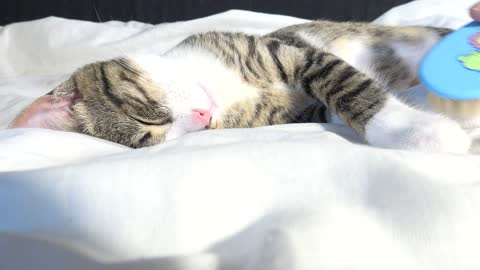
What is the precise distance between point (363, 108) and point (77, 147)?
Result: 561 mm

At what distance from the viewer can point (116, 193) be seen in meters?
0.51

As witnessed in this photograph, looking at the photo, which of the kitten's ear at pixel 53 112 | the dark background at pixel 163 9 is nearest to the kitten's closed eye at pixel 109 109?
the kitten's ear at pixel 53 112

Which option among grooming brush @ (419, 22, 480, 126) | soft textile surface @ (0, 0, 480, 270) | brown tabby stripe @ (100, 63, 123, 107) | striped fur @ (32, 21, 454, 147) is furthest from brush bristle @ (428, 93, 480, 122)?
brown tabby stripe @ (100, 63, 123, 107)

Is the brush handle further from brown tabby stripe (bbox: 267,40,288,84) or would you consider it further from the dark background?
the dark background

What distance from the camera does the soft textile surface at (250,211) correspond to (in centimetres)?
45

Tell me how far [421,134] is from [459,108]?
0.13m

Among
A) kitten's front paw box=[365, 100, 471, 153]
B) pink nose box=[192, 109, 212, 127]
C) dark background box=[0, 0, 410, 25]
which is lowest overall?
dark background box=[0, 0, 410, 25]

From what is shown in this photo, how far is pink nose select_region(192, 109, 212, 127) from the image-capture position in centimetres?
107

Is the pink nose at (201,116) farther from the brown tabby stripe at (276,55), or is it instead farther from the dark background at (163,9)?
the dark background at (163,9)

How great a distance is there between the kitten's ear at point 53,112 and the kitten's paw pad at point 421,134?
76 cm

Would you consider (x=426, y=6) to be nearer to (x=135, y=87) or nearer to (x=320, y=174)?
(x=135, y=87)

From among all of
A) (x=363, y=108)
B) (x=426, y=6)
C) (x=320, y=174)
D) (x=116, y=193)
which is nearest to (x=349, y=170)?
(x=320, y=174)

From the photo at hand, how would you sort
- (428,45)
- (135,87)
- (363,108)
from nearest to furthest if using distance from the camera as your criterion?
1. (363,108)
2. (135,87)
3. (428,45)

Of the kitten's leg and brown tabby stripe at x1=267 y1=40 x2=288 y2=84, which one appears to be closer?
the kitten's leg
